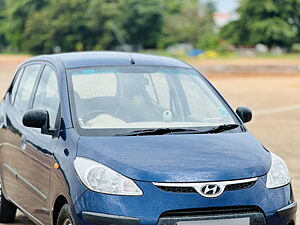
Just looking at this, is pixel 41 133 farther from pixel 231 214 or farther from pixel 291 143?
pixel 291 143

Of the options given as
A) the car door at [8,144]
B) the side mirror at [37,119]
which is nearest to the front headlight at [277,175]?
the side mirror at [37,119]

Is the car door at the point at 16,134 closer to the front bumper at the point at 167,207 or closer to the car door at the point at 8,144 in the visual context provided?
the car door at the point at 8,144

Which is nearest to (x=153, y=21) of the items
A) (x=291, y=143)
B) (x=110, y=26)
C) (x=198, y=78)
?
(x=110, y=26)

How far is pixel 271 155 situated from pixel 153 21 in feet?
362

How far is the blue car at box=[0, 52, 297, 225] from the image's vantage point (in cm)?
473

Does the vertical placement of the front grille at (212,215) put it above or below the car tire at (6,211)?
above

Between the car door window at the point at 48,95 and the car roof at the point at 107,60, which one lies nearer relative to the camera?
the car door window at the point at 48,95

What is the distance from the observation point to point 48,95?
6238 mm

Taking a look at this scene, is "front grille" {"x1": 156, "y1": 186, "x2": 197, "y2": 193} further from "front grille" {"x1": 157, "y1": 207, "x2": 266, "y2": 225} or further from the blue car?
"front grille" {"x1": 157, "y1": 207, "x2": 266, "y2": 225}

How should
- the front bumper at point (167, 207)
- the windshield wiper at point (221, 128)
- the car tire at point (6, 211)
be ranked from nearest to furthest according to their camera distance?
1. the front bumper at point (167, 207)
2. the windshield wiper at point (221, 128)
3. the car tire at point (6, 211)

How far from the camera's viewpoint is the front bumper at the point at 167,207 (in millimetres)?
4668

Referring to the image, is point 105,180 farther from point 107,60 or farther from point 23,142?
point 107,60

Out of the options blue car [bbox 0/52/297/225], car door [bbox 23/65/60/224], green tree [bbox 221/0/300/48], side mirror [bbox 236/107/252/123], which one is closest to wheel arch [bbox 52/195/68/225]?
blue car [bbox 0/52/297/225]

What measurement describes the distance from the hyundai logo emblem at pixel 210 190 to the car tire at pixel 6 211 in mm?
2865
